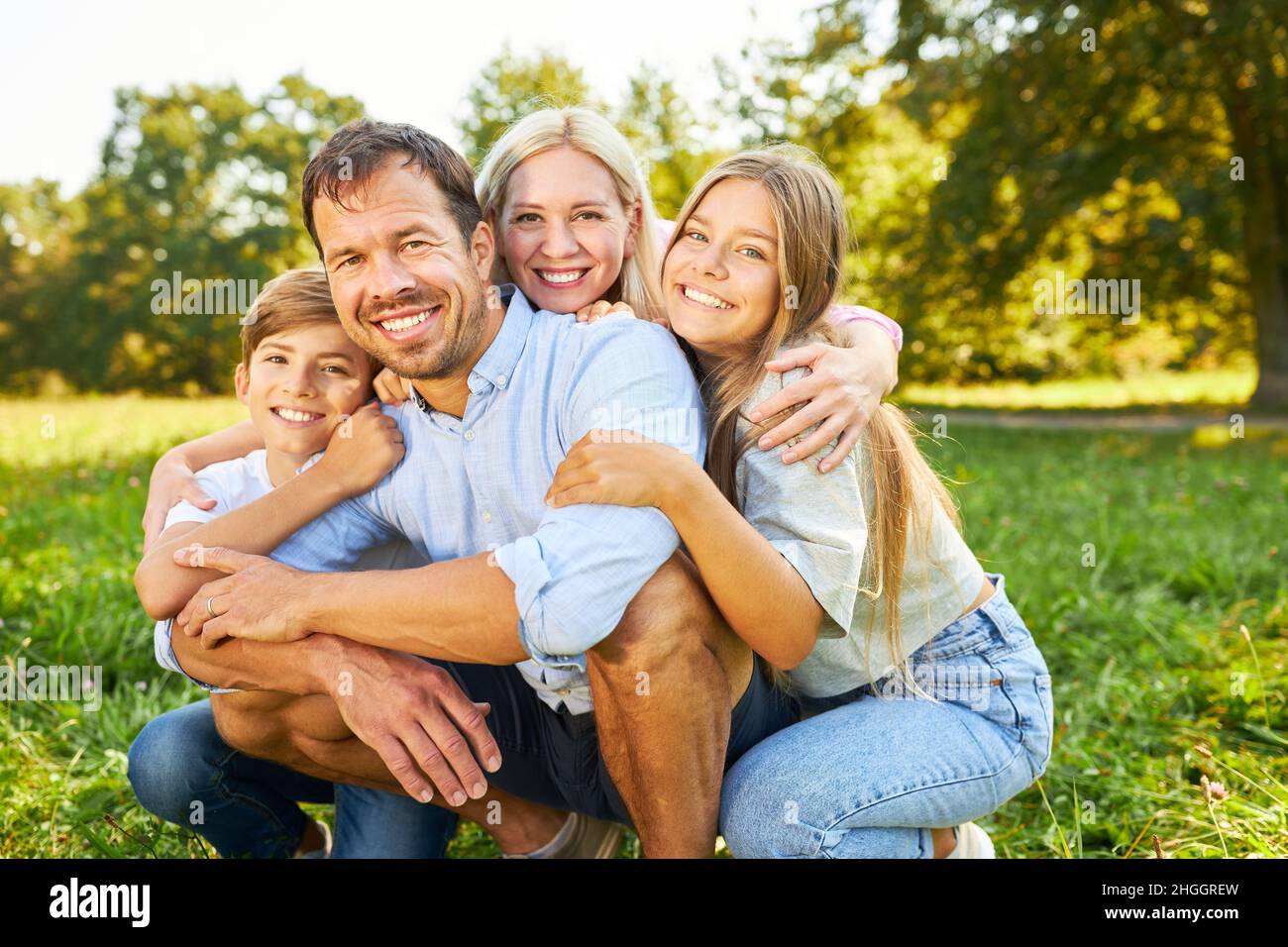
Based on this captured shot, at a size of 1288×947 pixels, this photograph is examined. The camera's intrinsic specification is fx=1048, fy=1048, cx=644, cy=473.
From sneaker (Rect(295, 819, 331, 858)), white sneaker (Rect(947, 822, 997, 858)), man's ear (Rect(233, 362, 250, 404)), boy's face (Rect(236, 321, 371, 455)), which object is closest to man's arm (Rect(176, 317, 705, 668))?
boy's face (Rect(236, 321, 371, 455))

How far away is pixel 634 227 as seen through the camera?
2955 millimetres

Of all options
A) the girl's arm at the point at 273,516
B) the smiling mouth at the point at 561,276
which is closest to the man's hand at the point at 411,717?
the girl's arm at the point at 273,516

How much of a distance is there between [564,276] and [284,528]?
948 millimetres

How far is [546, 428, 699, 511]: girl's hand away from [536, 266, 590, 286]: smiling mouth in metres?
0.85

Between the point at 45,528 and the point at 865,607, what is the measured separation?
549 centimetres

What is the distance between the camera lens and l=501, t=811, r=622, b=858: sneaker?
267 cm

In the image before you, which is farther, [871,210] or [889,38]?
[871,210]

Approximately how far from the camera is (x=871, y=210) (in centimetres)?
2197

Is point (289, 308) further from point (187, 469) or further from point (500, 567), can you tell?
point (500, 567)

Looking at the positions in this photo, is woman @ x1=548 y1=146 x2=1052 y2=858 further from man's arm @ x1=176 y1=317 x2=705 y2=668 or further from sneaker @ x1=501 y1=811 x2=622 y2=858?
sneaker @ x1=501 y1=811 x2=622 y2=858
